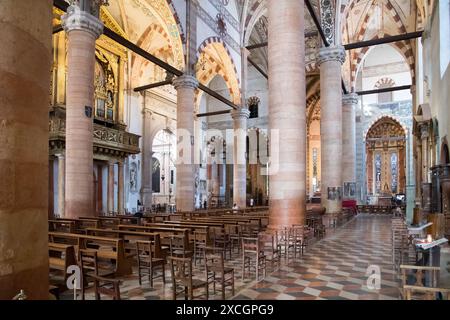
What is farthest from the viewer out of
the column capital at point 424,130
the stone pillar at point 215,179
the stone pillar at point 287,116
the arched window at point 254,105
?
the stone pillar at point 215,179

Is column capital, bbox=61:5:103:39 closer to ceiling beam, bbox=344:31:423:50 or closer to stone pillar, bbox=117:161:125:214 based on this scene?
stone pillar, bbox=117:161:125:214

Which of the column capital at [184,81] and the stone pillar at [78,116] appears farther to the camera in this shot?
the column capital at [184,81]

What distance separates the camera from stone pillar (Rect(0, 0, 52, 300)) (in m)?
2.83

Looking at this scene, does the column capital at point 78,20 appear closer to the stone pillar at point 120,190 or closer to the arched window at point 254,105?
the stone pillar at point 120,190

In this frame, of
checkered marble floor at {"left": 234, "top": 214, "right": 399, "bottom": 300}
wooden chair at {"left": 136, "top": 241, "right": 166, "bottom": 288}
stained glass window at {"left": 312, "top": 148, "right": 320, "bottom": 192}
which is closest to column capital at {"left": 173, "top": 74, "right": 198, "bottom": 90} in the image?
checkered marble floor at {"left": 234, "top": 214, "right": 399, "bottom": 300}

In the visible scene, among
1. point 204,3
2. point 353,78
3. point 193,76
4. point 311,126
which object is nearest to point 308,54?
point 353,78

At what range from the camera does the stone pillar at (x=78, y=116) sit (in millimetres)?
12047

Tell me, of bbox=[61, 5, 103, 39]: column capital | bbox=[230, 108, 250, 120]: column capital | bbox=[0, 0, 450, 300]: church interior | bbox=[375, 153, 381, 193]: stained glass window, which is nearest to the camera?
bbox=[0, 0, 450, 300]: church interior

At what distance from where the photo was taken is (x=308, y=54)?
31.2m

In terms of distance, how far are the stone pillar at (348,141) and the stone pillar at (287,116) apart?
15.4 metres

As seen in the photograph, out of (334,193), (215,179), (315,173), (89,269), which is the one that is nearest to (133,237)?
(89,269)

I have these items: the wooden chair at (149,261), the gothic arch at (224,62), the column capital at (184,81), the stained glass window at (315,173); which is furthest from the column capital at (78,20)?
the stained glass window at (315,173)

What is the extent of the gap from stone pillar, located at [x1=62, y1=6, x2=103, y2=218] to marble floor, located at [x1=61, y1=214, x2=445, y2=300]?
5768mm
